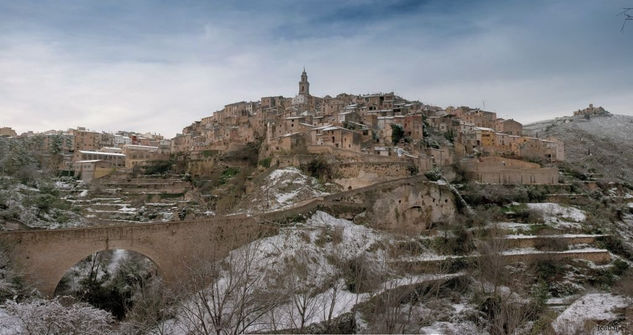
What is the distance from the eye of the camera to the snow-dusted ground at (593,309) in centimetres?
2460

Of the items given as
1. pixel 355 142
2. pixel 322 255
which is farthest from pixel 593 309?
pixel 355 142

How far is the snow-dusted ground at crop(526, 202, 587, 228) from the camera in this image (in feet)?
144

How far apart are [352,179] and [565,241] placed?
1913 cm

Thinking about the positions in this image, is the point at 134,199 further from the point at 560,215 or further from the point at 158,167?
the point at 560,215

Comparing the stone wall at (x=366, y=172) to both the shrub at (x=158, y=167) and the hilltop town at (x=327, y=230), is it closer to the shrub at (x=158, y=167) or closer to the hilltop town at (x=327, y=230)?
the hilltop town at (x=327, y=230)

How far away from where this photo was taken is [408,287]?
2345 cm

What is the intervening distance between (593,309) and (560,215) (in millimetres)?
19454

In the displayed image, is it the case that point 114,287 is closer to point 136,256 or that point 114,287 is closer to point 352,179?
point 136,256

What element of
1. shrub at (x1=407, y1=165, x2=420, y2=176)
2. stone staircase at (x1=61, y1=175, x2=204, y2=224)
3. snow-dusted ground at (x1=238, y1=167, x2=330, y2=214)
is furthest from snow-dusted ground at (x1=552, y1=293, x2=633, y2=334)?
stone staircase at (x1=61, y1=175, x2=204, y2=224)

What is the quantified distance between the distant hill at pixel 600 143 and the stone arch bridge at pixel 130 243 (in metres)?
54.6

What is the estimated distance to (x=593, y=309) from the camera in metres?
27.9

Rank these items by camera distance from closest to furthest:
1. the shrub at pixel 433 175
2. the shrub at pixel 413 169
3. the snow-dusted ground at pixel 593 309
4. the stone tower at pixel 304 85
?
the snow-dusted ground at pixel 593 309
the shrub at pixel 433 175
the shrub at pixel 413 169
the stone tower at pixel 304 85

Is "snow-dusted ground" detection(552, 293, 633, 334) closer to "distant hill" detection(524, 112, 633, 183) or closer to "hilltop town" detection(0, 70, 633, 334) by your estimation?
"hilltop town" detection(0, 70, 633, 334)

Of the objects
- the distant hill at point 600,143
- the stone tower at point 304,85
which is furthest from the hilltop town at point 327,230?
the stone tower at point 304,85
